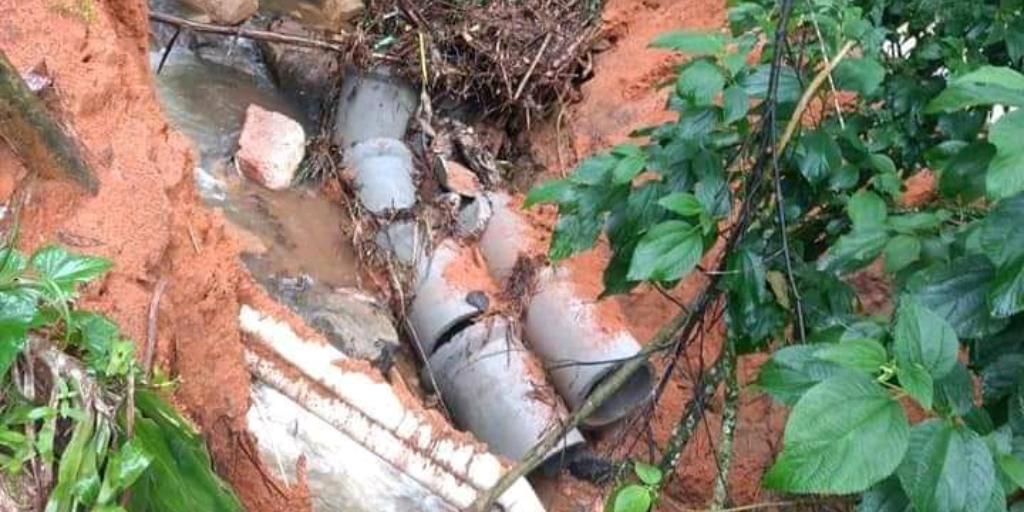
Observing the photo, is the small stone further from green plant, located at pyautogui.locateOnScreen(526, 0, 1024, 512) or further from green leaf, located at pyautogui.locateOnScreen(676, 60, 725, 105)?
green leaf, located at pyautogui.locateOnScreen(676, 60, 725, 105)

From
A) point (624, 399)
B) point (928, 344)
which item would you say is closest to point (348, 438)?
point (624, 399)

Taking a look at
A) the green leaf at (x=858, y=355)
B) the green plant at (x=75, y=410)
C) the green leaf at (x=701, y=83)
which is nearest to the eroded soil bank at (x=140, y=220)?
the green plant at (x=75, y=410)

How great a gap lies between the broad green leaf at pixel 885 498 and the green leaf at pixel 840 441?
0.59 ft

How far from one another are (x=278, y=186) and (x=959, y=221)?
10.7 ft

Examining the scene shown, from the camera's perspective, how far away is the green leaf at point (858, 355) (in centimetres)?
127

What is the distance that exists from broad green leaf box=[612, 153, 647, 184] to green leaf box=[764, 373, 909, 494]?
715 millimetres

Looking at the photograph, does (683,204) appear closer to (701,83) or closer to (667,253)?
(667,253)

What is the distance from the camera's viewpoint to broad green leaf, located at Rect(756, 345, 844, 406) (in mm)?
1382

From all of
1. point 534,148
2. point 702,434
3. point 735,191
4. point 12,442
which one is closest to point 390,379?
point 702,434

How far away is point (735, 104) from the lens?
1.75m

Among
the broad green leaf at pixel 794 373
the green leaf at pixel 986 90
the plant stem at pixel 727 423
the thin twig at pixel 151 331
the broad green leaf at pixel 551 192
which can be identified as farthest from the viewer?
the plant stem at pixel 727 423

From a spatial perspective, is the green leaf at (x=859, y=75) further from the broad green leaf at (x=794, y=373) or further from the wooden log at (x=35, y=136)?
the wooden log at (x=35, y=136)

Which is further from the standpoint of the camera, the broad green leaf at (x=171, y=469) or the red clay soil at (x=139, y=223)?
the red clay soil at (x=139, y=223)

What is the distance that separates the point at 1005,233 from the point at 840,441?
0.39 metres
